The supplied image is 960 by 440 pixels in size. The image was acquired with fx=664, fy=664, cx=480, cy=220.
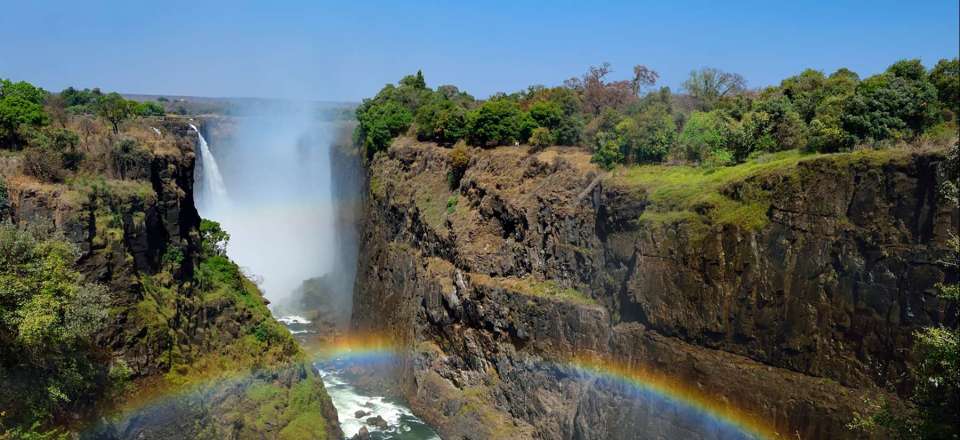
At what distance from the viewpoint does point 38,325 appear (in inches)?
756

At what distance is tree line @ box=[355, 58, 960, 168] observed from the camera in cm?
2600

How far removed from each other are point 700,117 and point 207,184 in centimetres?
4636

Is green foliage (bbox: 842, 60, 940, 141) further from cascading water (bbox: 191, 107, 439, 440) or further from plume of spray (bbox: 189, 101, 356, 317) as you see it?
plume of spray (bbox: 189, 101, 356, 317)

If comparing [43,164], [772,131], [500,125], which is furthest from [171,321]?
[772,131]

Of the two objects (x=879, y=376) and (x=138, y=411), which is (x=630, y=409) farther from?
(x=138, y=411)

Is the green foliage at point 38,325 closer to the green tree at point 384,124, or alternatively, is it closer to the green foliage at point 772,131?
the green foliage at point 772,131

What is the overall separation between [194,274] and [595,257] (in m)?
20.9

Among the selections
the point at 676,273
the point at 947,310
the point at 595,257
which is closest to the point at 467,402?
the point at 595,257

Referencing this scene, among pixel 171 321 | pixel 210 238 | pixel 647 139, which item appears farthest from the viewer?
pixel 210 238

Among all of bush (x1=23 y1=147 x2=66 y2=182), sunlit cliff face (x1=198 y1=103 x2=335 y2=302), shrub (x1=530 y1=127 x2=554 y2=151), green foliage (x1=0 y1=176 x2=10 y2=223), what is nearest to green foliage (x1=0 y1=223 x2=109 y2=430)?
green foliage (x1=0 y1=176 x2=10 y2=223)

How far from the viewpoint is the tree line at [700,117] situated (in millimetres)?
26000

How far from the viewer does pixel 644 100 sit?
44.4 meters

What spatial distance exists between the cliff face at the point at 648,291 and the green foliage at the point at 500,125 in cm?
203

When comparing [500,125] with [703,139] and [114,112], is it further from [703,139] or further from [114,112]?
[114,112]
